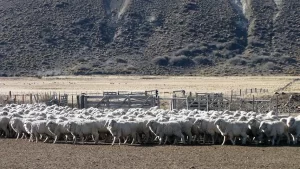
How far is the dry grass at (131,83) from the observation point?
67.1 m

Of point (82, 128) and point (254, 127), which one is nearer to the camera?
point (254, 127)

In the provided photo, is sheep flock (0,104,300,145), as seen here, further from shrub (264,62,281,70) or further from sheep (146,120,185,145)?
shrub (264,62,281,70)

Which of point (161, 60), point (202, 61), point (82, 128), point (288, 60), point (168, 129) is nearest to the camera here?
point (168, 129)

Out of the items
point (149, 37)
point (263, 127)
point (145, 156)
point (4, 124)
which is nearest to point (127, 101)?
point (4, 124)

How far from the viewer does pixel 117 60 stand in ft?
316

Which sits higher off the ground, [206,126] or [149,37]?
[149,37]

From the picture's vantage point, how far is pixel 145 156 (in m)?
22.5

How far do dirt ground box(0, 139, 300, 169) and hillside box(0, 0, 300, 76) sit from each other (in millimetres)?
65841

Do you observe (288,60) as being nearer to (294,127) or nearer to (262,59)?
(262,59)

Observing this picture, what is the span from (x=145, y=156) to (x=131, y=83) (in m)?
53.3

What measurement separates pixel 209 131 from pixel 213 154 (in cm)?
338

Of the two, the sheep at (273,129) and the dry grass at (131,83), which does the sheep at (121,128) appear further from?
the dry grass at (131,83)

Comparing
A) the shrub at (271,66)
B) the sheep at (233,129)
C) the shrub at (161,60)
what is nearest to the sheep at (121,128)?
the sheep at (233,129)

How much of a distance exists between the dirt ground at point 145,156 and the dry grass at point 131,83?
128 ft
